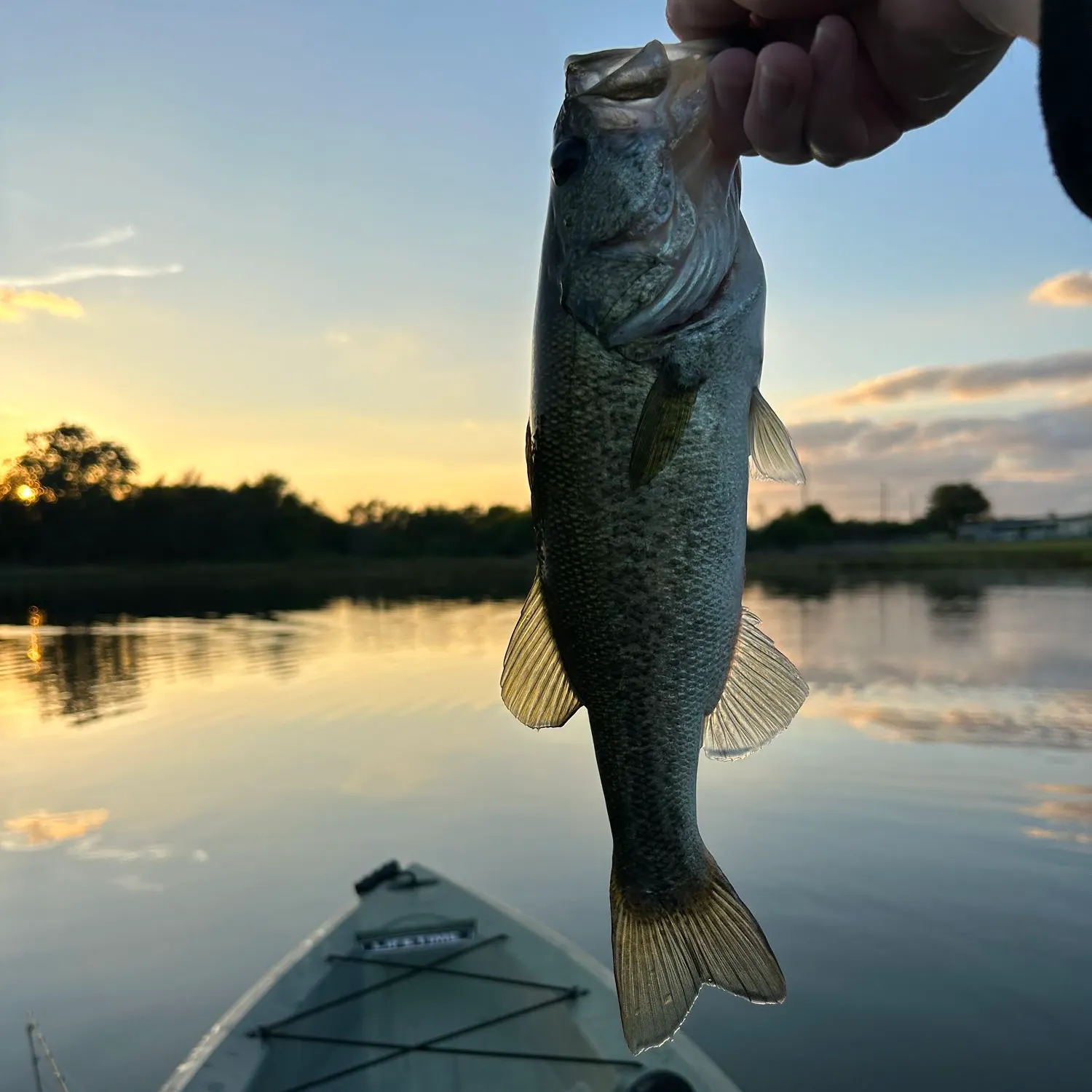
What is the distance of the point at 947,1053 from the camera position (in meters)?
8.37

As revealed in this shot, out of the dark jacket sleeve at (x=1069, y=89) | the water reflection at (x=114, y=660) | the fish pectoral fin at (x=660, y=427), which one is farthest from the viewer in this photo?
the water reflection at (x=114, y=660)

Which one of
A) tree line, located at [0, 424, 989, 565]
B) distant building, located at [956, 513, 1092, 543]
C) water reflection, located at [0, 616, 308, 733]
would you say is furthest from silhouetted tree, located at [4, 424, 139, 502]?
distant building, located at [956, 513, 1092, 543]

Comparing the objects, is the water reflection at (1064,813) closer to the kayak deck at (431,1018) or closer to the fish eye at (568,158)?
the kayak deck at (431,1018)

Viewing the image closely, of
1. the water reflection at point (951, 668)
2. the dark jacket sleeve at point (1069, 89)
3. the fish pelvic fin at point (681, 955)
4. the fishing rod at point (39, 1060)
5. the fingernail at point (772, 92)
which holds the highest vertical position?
the fingernail at point (772, 92)

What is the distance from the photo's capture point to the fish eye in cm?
194

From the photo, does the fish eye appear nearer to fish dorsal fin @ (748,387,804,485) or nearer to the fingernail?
the fingernail

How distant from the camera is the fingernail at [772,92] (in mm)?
1607

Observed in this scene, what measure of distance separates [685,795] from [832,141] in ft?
4.42

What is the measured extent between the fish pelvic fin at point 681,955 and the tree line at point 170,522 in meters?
77.5

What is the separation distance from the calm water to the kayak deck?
2.97m

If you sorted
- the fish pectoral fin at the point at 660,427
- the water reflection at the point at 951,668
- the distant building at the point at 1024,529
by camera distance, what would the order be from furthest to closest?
the distant building at the point at 1024,529 < the water reflection at the point at 951,668 < the fish pectoral fin at the point at 660,427

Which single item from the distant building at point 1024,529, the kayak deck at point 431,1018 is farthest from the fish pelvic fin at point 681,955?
the distant building at point 1024,529

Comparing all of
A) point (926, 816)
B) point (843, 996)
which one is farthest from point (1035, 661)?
point (843, 996)

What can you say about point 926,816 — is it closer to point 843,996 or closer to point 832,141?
point 843,996
